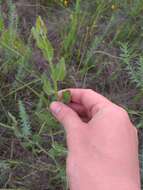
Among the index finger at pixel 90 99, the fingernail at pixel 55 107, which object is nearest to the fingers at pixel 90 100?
the index finger at pixel 90 99

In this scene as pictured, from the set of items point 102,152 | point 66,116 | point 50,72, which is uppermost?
point 50,72

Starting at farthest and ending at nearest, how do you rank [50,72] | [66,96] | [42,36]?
[50,72], [66,96], [42,36]

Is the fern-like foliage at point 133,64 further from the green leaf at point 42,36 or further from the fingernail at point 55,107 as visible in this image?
the green leaf at point 42,36

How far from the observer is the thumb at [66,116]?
4.60 feet

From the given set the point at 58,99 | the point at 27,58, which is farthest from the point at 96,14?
the point at 58,99

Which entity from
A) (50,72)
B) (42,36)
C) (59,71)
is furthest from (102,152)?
(50,72)

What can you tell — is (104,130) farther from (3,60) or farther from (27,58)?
(3,60)

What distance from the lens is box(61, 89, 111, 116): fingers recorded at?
4.79 ft

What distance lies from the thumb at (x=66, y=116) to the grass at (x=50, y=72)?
46 millimetres

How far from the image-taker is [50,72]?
1.86m

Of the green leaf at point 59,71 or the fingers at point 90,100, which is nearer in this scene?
the green leaf at point 59,71

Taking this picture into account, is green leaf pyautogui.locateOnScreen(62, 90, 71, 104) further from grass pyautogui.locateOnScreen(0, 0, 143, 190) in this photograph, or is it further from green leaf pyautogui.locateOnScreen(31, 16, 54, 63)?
green leaf pyautogui.locateOnScreen(31, 16, 54, 63)

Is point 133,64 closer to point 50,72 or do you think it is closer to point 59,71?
point 50,72

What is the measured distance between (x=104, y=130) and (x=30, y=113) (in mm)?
573
